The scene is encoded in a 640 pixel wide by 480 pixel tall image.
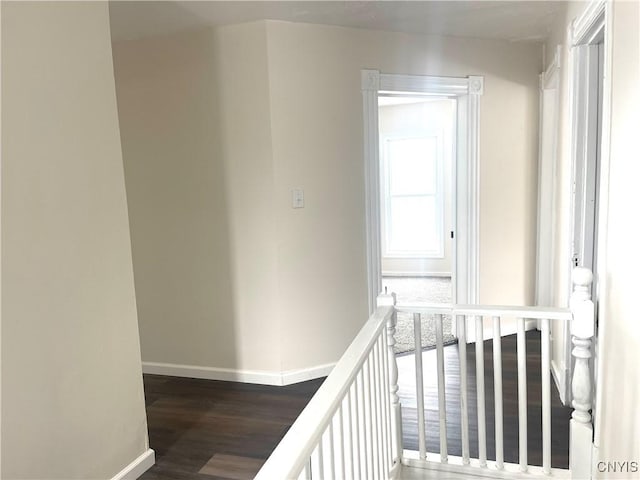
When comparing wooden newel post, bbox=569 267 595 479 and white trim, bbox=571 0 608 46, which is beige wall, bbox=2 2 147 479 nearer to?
wooden newel post, bbox=569 267 595 479


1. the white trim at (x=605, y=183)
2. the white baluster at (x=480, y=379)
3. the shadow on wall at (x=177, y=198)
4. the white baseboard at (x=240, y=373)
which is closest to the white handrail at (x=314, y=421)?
the white baluster at (x=480, y=379)

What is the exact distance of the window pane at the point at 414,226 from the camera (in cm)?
→ 644

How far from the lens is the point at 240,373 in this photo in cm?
327

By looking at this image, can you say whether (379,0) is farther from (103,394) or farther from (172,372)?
(172,372)

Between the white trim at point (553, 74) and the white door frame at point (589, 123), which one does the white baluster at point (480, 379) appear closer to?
the white door frame at point (589, 123)

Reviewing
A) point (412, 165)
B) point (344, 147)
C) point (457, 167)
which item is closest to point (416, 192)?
point (412, 165)

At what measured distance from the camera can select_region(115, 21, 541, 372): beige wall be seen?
3.02m

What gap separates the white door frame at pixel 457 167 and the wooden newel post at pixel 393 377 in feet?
4.06

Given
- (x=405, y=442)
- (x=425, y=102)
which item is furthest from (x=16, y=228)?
(x=425, y=102)

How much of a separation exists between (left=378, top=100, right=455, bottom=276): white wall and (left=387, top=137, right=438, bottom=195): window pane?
4.5 inches

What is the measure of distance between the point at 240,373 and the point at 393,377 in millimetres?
1448

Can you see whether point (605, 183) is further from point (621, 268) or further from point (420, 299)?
point (420, 299)

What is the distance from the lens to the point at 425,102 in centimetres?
617

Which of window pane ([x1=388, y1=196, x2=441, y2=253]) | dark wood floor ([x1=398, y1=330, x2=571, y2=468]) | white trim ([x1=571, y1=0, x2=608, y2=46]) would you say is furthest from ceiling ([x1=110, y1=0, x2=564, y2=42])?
window pane ([x1=388, y1=196, x2=441, y2=253])
